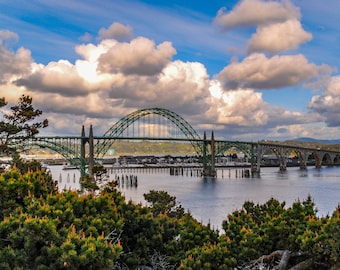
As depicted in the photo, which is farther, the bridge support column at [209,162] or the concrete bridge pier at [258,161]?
the concrete bridge pier at [258,161]

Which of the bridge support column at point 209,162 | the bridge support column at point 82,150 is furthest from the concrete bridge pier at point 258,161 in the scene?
the bridge support column at point 82,150

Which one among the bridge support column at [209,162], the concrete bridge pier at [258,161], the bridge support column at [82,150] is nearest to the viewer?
the bridge support column at [82,150]

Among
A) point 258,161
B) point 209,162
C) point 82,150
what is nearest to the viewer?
point 82,150

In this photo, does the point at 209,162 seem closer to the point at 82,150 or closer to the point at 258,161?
the point at 258,161

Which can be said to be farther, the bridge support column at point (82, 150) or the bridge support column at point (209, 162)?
the bridge support column at point (209, 162)

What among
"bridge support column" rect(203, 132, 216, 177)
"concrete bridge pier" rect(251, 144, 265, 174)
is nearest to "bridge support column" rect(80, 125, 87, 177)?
"bridge support column" rect(203, 132, 216, 177)

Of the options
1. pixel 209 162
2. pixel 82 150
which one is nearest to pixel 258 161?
pixel 209 162

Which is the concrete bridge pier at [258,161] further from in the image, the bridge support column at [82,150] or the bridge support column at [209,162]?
the bridge support column at [82,150]

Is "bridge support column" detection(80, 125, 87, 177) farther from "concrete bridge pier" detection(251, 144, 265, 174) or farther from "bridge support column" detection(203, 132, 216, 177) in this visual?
"concrete bridge pier" detection(251, 144, 265, 174)

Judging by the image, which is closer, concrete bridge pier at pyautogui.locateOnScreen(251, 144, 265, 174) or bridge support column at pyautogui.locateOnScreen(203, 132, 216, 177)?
bridge support column at pyautogui.locateOnScreen(203, 132, 216, 177)

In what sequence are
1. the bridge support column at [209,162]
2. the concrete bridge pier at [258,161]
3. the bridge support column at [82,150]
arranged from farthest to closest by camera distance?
the concrete bridge pier at [258,161] < the bridge support column at [209,162] < the bridge support column at [82,150]

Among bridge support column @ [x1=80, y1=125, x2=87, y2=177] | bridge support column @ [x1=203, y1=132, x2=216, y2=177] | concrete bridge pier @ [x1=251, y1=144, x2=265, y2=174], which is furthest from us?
concrete bridge pier @ [x1=251, y1=144, x2=265, y2=174]

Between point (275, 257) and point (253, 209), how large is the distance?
19.0 ft

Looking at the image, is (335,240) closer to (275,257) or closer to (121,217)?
(275,257)
